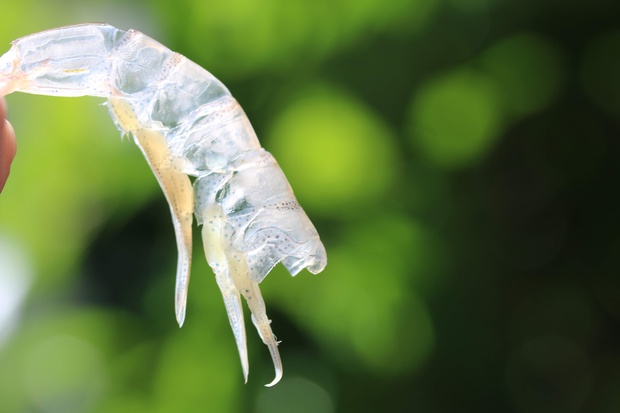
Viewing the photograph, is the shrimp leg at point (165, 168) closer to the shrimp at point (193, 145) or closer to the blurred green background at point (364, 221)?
the shrimp at point (193, 145)

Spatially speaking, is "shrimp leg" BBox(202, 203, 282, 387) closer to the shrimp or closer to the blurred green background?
the shrimp

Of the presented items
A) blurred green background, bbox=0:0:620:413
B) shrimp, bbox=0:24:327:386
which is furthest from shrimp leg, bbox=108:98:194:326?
blurred green background, bbox=0:0:620:413

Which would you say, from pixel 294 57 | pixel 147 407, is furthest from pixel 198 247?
pixel 294 57

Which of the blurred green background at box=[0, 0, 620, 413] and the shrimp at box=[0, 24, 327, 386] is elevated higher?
the shrimp at box=[0, 24, 327, 386]

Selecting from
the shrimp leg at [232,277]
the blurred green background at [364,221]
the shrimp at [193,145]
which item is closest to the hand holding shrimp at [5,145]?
the shrimp at [193,145]

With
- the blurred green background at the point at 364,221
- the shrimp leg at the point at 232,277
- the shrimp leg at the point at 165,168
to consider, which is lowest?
the blurred green background at the point at 364,221

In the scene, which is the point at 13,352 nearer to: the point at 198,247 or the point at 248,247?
the point at 198,247

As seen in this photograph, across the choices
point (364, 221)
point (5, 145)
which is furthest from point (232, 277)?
point (364, 221)
